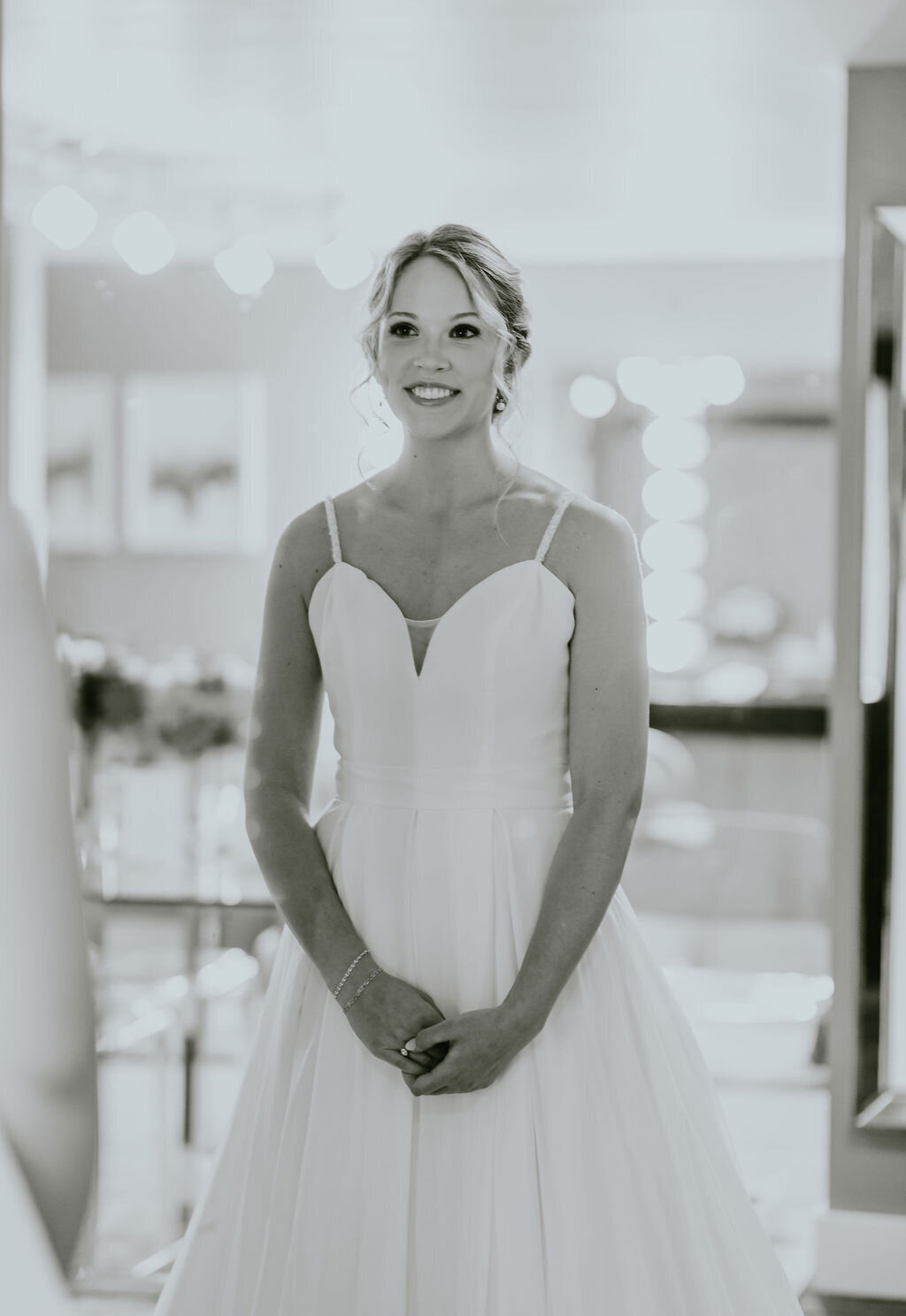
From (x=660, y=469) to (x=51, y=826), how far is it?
4971mm

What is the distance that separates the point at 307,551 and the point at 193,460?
5.15 ft

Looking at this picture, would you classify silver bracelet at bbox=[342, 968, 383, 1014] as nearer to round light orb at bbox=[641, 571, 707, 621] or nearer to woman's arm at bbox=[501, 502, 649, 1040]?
woman's arm at bbox=[501, 502, 649, 1040]

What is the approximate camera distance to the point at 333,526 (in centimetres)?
143

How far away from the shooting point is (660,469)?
5285 mm

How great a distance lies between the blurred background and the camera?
88.3 inches

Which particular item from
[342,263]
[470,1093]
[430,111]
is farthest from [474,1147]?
[430,111]

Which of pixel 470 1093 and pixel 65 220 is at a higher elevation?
pixel 65 220

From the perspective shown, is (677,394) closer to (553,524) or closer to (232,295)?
(232,295)

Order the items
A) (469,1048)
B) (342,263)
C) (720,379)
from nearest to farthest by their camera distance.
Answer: (469,1048), (342,263), (720,379)

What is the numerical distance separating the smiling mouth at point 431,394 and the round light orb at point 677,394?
394 cm

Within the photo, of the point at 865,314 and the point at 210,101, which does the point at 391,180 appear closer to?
the point at 210,101

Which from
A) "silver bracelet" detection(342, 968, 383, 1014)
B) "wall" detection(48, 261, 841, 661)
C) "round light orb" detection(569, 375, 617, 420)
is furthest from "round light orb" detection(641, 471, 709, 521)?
"silver bracelet" detection(342, 968, 383, 1014)

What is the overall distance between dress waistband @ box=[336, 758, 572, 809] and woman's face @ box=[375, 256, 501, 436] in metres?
0.34

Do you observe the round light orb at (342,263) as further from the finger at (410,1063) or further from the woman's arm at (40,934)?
the woman's arm at (40,934)
